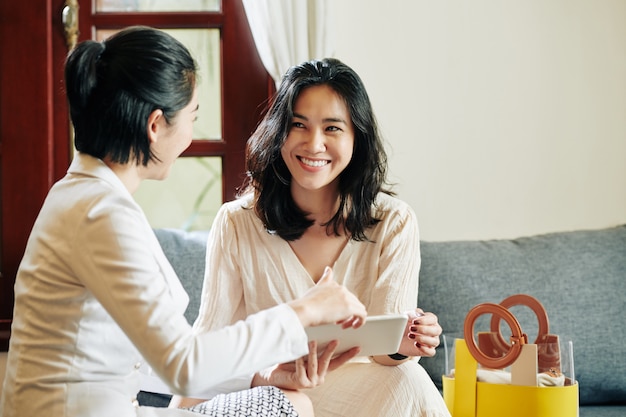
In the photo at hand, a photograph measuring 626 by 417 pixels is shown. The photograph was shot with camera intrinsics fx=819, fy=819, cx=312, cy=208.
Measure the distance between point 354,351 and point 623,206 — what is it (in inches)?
70.1

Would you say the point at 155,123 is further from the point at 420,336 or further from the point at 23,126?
the point at 23,126

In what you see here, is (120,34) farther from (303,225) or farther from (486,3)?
(486,3)

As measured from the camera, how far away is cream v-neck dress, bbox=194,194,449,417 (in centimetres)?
204

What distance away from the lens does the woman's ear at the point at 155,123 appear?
1397 mm

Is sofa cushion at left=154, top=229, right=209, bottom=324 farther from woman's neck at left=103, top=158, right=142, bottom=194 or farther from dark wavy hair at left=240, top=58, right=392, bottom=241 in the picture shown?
woman's neck at left=103, top=158, right=142, bottom=194

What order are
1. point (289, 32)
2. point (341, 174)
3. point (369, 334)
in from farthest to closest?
point (289, 32) → point (341, 174) → point (369, 334)

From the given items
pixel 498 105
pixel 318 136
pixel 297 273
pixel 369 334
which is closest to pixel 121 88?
pixel 369 334

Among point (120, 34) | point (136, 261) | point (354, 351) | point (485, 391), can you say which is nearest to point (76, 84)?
point (120, 34)

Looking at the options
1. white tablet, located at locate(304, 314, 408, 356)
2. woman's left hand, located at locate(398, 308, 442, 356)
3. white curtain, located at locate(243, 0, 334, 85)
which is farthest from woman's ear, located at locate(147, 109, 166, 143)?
white curtain, located at locate(243, 0, 334, 85)

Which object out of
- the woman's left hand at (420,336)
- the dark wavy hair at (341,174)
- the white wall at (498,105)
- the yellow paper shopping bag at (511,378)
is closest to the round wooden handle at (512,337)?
the yellow paper shopping bag at (511,378)

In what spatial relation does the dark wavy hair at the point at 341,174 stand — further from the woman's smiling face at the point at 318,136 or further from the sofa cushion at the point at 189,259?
the sofa cushion at the point at 189,259

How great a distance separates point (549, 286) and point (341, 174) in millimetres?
820

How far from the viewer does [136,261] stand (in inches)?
48.9

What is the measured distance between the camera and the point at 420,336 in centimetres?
194
